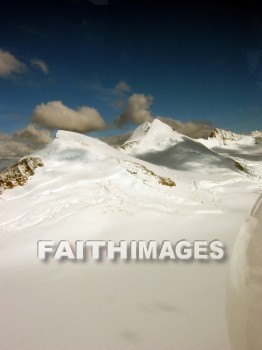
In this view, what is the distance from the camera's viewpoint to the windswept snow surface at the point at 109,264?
4004 mm

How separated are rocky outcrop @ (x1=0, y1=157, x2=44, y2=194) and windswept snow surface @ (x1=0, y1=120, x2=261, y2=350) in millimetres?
395

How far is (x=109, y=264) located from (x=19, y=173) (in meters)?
8.79

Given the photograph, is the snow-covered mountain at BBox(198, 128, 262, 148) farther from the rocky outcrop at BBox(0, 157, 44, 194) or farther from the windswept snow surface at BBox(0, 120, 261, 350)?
the rocky outcrop at BBox(0, 157, 44, 194)

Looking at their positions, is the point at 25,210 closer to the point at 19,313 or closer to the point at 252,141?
the point at 19,313

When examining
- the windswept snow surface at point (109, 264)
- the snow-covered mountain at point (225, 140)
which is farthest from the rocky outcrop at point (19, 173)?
the snow-covered mountain at point (225, 140)

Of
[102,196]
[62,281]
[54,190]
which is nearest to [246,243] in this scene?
[62,281]

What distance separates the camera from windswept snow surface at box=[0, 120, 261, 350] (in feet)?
13.1

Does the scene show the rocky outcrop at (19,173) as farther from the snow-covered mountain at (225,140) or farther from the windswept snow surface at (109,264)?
the snow-covered mountain at (225,140)

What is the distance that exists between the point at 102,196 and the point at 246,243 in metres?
9.33

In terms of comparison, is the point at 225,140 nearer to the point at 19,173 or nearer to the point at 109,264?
the point at 19,173

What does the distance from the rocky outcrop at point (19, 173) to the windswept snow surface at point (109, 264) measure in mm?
395

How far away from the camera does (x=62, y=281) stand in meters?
5.96

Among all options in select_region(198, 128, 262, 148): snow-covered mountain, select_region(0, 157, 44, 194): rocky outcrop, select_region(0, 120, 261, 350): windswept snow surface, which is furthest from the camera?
select_region(198, 128, 262, 148): snow-covered mountain

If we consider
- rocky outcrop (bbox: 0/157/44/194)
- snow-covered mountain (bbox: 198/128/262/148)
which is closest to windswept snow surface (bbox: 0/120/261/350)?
rocky outcrop (bbox: 0/157/44/194)
